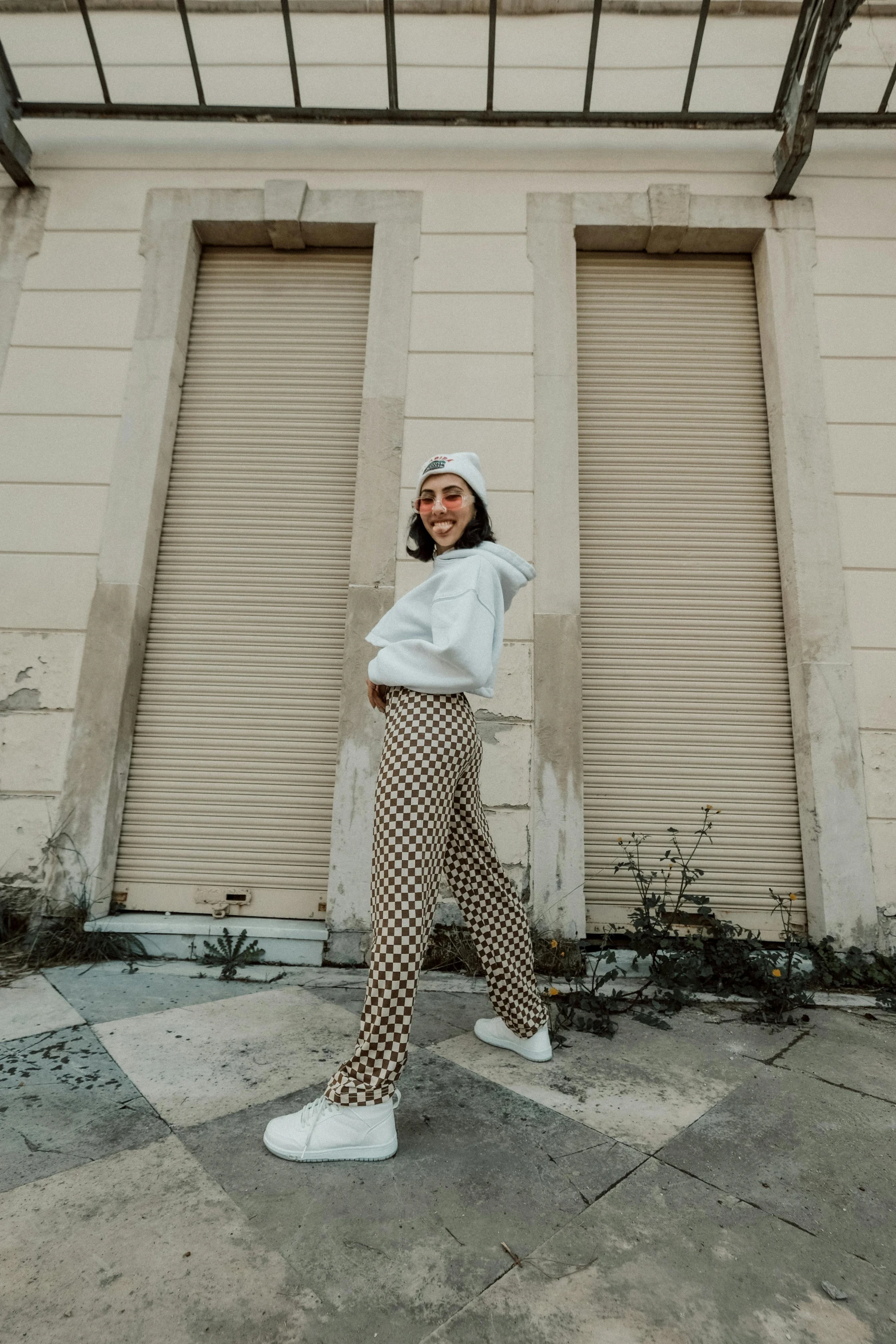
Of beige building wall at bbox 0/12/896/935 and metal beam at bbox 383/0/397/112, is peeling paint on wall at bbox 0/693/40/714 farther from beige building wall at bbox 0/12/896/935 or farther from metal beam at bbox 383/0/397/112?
metal beam at bbox 383/0/397/112

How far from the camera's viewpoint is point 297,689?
396cm

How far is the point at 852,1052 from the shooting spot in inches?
96.7

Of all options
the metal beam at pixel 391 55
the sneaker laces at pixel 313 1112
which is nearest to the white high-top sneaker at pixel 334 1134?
the sneaker laces at pixel 313 1112

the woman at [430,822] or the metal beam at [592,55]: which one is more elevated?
the metal beam at [592,55]

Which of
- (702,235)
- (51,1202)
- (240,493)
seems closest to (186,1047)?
(51,1202)

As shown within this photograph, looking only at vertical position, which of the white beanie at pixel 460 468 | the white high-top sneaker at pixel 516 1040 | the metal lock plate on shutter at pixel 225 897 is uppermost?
the white beanie at pixel 460 468

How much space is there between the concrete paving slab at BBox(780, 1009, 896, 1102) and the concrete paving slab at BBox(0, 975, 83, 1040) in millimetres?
2787

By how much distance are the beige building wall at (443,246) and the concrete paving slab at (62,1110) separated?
175cm

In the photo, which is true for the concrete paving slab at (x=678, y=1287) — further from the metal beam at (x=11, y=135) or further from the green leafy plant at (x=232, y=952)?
the metal beam at (x=11, y=135)

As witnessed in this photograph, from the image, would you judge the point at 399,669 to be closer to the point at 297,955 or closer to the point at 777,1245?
the point at 777,1245

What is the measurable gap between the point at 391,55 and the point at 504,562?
406 centimetres

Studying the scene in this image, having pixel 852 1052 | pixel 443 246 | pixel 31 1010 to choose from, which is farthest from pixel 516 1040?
pixel 443 246

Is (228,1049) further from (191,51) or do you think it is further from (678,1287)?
(191,51)

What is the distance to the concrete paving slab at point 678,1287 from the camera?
1179 mm
